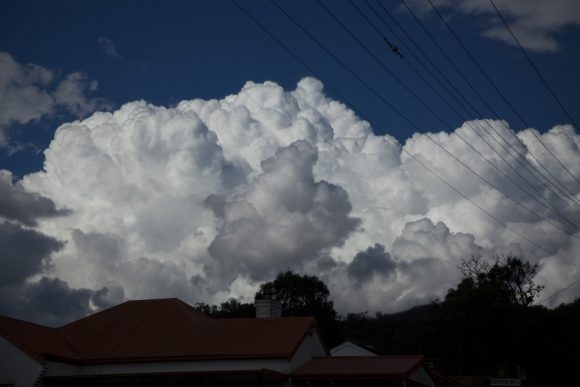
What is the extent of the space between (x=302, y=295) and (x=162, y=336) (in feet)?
169

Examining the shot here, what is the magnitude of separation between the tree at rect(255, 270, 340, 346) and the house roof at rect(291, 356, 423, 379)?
166 ft

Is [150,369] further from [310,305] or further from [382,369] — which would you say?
[310,305]

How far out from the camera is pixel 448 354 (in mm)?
70375

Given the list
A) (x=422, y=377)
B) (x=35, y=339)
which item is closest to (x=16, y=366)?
(x=35, y=339)

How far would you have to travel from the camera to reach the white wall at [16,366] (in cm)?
3002

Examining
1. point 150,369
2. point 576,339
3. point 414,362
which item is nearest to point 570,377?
point 576,339

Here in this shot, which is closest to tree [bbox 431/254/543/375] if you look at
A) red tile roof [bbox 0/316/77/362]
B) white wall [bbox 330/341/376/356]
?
white wall [bbox 330/341/376/356]

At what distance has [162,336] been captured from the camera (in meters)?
33.1

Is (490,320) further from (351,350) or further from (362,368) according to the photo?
(362,368)

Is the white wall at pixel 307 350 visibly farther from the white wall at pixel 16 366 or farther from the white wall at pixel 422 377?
the white wall at pixel 16 366

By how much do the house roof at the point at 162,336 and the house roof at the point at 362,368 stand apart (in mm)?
1289

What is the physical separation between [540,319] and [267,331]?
4227 centimetres

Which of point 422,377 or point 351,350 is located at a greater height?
point 351,350

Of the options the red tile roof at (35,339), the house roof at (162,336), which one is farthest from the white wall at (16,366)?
the house roof at (162,336)
